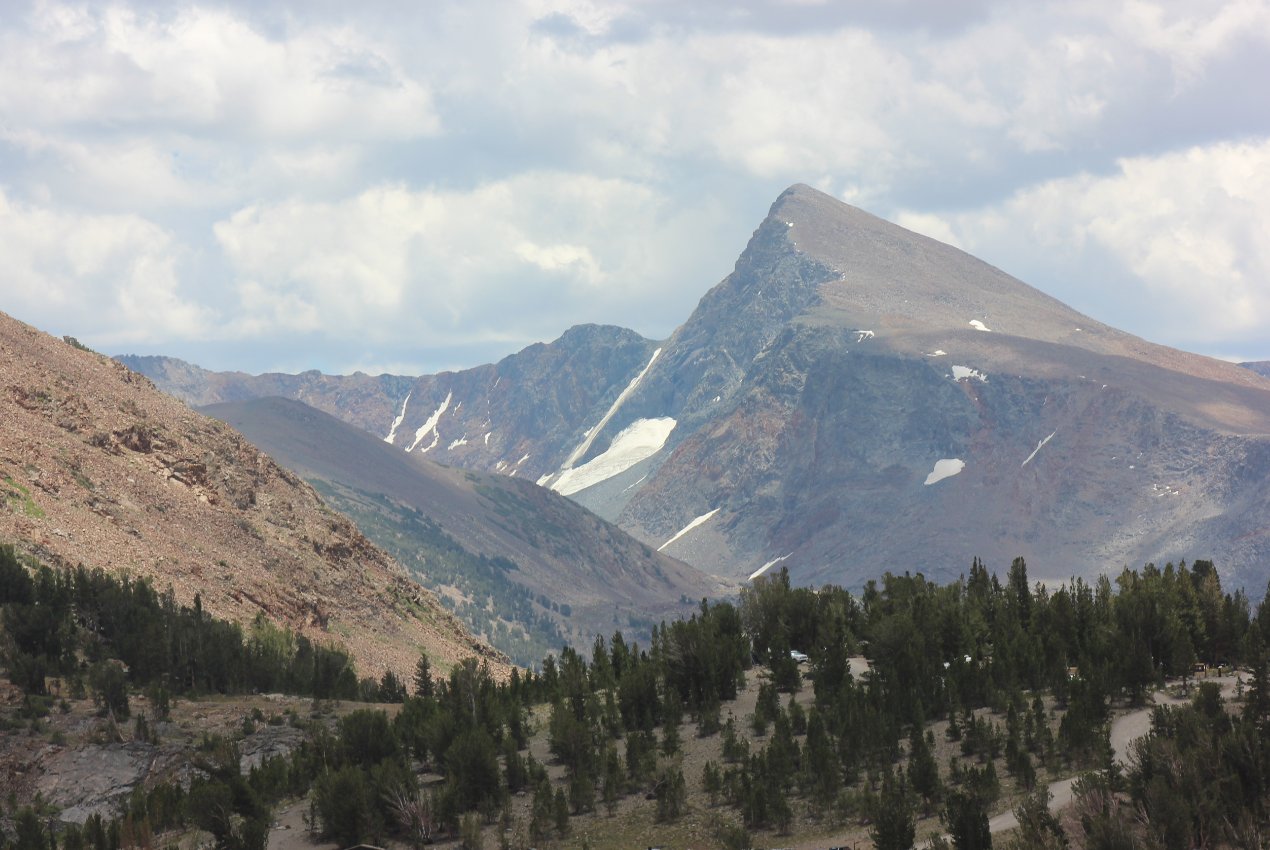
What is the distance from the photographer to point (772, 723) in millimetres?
92688

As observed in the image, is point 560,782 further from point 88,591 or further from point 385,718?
point 88,591

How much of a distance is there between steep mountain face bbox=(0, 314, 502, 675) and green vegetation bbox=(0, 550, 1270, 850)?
15296 millimetres

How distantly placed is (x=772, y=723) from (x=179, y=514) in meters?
77.9

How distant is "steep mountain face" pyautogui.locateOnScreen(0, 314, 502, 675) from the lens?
431ft

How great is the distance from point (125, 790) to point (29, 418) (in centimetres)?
6948

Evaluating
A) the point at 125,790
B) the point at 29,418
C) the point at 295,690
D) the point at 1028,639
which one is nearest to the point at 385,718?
the point at 125,790

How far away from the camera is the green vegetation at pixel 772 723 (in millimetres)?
69250

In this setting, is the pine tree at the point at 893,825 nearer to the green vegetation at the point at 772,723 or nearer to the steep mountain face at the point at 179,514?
the green vegetation at the point at 772,723

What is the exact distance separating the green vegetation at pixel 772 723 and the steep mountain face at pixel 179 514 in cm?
1530

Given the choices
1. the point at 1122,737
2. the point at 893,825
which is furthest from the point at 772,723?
the point at 893,825

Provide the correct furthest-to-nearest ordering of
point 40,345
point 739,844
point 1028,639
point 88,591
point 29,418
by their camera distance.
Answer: point 40,345 → point 29,418 → point 88,591 → point 1028,639 → point 739,844

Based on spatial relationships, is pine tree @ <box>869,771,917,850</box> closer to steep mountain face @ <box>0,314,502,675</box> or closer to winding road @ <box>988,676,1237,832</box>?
winding road @ <box>988,676,1237,832</box>

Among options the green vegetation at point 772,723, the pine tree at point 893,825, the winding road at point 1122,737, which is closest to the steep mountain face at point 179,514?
the green vegetation at point 772,723

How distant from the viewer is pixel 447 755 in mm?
85750
